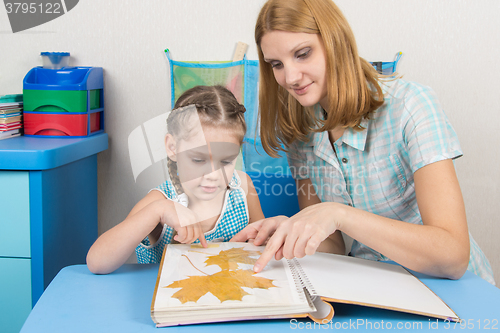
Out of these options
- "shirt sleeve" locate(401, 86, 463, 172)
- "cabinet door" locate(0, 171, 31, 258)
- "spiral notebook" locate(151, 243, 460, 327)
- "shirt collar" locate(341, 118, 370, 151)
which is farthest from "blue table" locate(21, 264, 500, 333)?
"cabinet door" locate(0, 171, 31, 258)

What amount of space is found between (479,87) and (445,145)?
775 mm

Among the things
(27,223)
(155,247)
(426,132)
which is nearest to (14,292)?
(27,223)

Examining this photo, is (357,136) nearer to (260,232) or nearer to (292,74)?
(292,74)

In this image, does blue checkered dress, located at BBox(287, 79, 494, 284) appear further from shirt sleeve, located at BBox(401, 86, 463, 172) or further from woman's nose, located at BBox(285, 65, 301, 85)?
woman's nose, located at BBox(285, 65, 301, 85)

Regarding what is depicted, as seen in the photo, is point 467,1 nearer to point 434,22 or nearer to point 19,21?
point 434,22

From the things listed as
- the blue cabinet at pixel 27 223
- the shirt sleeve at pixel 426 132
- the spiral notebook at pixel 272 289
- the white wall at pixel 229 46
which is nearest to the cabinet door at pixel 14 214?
the blue cabinet at pixel 27 223

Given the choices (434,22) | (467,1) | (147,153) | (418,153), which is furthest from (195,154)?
(467,1)

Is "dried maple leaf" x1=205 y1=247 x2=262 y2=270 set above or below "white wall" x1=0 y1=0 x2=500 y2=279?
below

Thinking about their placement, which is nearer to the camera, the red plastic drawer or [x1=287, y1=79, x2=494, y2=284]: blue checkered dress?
[x1=287, y1=79, x2=494, y2=284]: blue checkered dress

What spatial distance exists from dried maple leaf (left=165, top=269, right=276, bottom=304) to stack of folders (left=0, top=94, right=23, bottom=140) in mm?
916

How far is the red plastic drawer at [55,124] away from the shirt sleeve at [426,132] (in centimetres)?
95

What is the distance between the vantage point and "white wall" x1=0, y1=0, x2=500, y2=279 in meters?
1.29

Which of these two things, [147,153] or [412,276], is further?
[147,153]

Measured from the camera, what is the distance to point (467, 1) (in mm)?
1282
